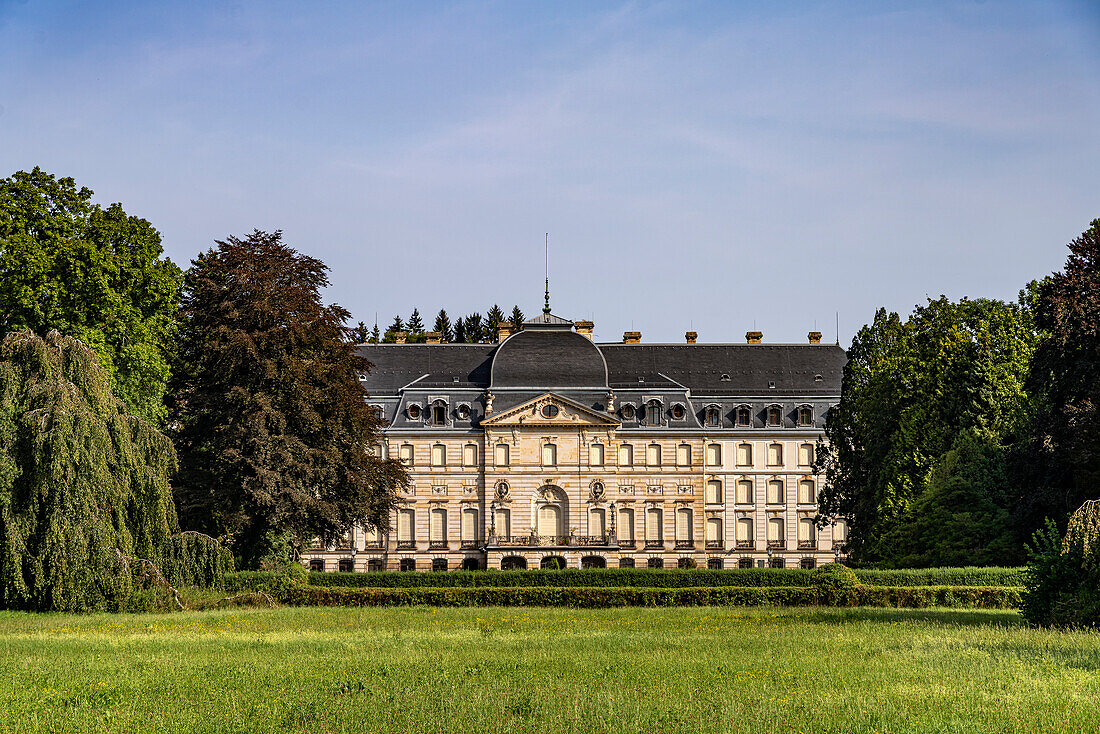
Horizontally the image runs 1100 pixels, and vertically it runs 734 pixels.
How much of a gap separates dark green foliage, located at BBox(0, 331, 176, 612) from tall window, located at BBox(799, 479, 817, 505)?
4677 cm

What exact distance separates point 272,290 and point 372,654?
1939 cm

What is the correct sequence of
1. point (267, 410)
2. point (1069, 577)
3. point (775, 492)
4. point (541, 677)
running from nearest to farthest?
point (541, 677) → point (1069, 577) → point (267, 410) → point (775, 492)

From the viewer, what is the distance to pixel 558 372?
227 ft

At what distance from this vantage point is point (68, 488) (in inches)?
1098

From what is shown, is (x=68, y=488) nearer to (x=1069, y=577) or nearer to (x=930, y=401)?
(x=1069, y=577)

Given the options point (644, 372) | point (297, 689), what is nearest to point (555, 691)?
point (297, 689)

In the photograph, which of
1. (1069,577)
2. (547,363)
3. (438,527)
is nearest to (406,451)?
(438,527)

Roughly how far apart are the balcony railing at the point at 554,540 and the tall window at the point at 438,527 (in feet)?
10.2

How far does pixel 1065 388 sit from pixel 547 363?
38005 mm

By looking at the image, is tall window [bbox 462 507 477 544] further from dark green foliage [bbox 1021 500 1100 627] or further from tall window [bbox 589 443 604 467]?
dark green foliage [bbox 1021 500 1100 627]

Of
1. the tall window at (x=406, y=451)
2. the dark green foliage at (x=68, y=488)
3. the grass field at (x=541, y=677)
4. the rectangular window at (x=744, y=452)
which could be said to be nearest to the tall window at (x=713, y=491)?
the rectangular window at (x=744, y=452)

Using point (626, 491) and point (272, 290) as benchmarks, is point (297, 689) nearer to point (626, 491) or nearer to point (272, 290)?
point (272, 290)

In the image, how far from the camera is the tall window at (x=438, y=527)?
2717 inches

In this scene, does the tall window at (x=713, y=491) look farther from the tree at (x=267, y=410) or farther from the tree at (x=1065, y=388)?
the tree at (x=1065, y=388)
